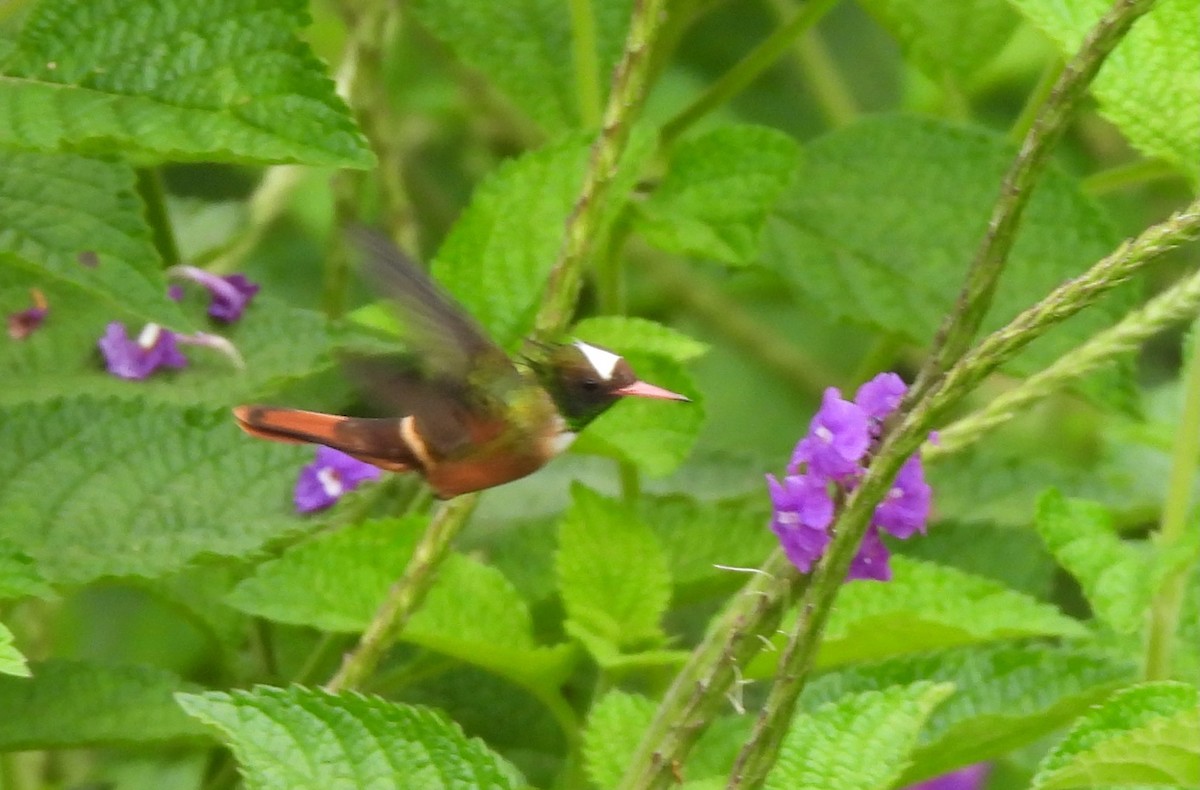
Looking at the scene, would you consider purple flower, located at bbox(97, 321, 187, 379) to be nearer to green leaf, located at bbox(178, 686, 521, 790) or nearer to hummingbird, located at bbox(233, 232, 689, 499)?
hummingbird, located at bbox(233, 232, 689, 499)

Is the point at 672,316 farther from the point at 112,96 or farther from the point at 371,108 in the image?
the point at 112,96

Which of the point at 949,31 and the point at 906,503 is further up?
the point at 949,31

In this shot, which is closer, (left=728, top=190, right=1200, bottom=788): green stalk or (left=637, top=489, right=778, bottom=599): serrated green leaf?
(left=728, top=190, right=1200, bottom=788): green stalk

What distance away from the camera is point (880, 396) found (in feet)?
2.87

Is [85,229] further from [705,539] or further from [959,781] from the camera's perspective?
[959,781]

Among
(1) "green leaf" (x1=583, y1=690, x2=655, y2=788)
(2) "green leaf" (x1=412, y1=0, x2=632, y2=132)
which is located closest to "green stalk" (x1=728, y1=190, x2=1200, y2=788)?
(1) "green leaf" (x1=583, y1=690, x2=655, y2=788)

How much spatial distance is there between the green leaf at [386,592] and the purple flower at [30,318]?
34 centimetres

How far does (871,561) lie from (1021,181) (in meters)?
0.23

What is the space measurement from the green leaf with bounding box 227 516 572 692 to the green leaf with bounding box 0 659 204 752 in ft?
0.38

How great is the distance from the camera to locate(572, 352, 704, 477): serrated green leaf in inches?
48.9

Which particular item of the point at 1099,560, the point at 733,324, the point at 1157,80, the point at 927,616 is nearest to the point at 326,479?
the point at 927,616

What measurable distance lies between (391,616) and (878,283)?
706 millimetres

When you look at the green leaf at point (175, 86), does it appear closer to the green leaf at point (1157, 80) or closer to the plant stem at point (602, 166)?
the plant stem at point (602, 166)

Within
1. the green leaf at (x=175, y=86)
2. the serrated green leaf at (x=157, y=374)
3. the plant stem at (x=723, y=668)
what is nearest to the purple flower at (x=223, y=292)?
the serrated green leaf at (x=157, y=374)
